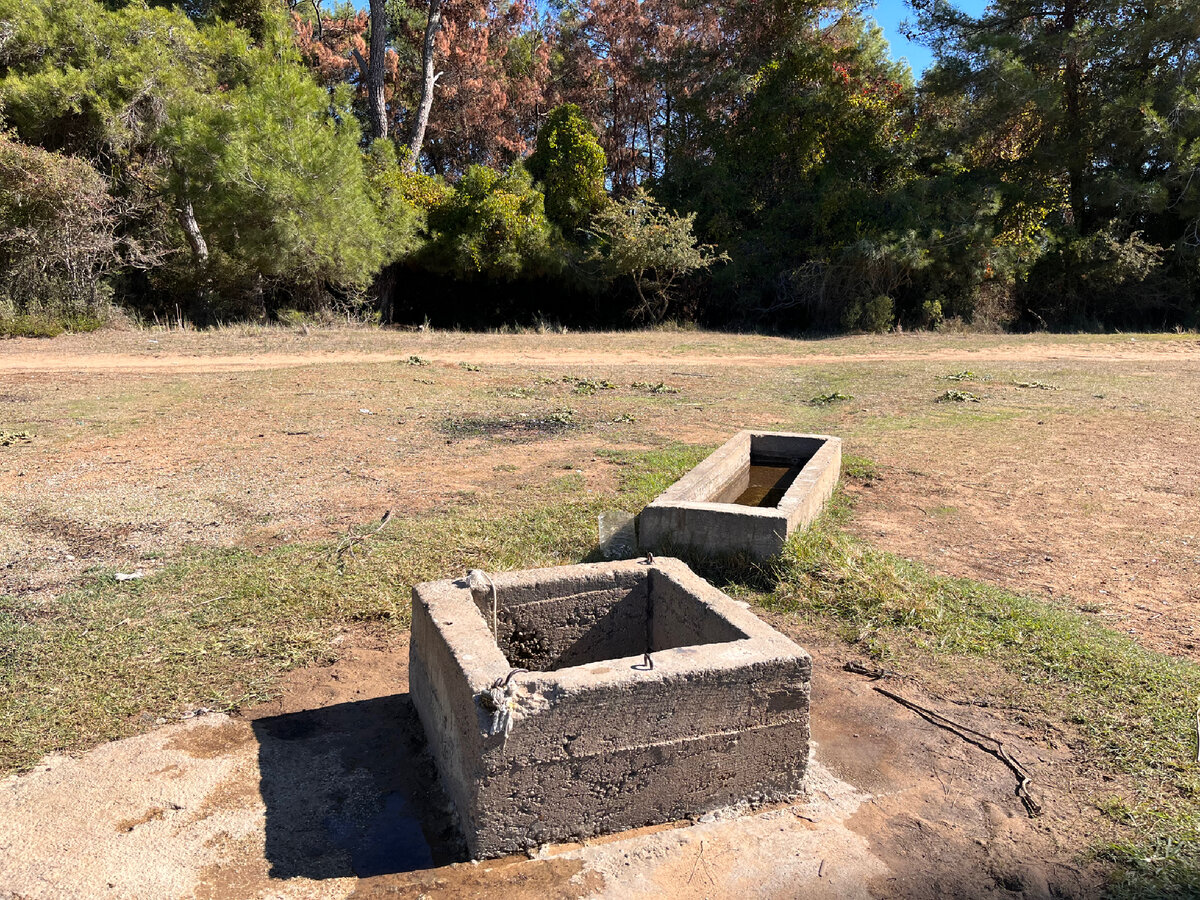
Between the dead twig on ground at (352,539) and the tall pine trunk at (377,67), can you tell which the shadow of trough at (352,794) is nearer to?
the dead twig on ground at (352,539)

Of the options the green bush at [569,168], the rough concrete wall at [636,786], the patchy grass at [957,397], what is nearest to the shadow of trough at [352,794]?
the rough concrete wall at [636,786]

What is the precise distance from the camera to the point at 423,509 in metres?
5.75

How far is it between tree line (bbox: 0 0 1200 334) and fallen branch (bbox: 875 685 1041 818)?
1435cm

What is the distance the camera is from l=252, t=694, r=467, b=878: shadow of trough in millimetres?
2670

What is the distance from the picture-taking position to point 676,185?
2100 cm

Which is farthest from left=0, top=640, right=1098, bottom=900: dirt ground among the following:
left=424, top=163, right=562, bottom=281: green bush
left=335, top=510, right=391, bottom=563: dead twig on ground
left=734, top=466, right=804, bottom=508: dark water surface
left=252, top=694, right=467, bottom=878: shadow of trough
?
left=424, top=163, right=562, bottom=281: green bush

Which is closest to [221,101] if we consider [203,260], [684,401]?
[203,260]

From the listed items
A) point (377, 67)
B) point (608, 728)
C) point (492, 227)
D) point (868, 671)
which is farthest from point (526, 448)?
point (377, 67)

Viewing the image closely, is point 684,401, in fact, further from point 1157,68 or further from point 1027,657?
point 1157,68

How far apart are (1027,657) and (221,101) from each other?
57.0 feet

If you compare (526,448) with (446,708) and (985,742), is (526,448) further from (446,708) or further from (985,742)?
(985,742)

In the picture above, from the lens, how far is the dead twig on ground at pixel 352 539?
4930 millimetres

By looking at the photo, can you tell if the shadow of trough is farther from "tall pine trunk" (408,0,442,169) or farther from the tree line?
"tall pine trunk" (408,0,442,169)

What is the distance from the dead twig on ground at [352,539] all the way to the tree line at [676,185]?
37.9 feet
